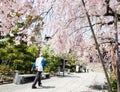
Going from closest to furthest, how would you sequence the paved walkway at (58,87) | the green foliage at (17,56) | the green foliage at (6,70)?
the paved walkway at (58,87) < the green foliage at (6,70) < the green foliage at (17,56)

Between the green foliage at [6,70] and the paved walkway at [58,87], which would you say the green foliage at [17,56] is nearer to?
the green foliage at [6,70]

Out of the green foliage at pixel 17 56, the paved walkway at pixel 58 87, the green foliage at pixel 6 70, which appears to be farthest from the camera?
the green foliage at pixel 17 56

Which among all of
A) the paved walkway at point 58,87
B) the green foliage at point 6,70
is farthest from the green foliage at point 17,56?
the paved walkway at point 58,87

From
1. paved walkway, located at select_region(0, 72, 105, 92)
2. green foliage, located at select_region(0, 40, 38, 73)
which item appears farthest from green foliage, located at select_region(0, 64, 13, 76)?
paved walkway, located at select_region(0, 72, 105, 92)

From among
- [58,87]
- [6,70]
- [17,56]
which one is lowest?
[58,87]

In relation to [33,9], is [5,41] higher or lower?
higher

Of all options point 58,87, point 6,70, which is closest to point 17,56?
point 6,70

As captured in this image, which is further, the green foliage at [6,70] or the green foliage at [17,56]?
the green foliage at [17,56]

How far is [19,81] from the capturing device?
666 inches

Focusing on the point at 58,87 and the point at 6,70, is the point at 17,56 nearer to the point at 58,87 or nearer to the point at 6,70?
the point at 6,70

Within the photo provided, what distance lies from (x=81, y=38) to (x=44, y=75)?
12.7 metres

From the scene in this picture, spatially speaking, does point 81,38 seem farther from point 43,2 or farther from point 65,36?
point 43,2

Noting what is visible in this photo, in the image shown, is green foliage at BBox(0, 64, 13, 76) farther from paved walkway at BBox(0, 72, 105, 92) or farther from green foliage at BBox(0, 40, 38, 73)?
paved walkway at BBox(0, 72, 105, 92)

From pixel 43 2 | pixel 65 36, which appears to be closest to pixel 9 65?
pixel 65 36
